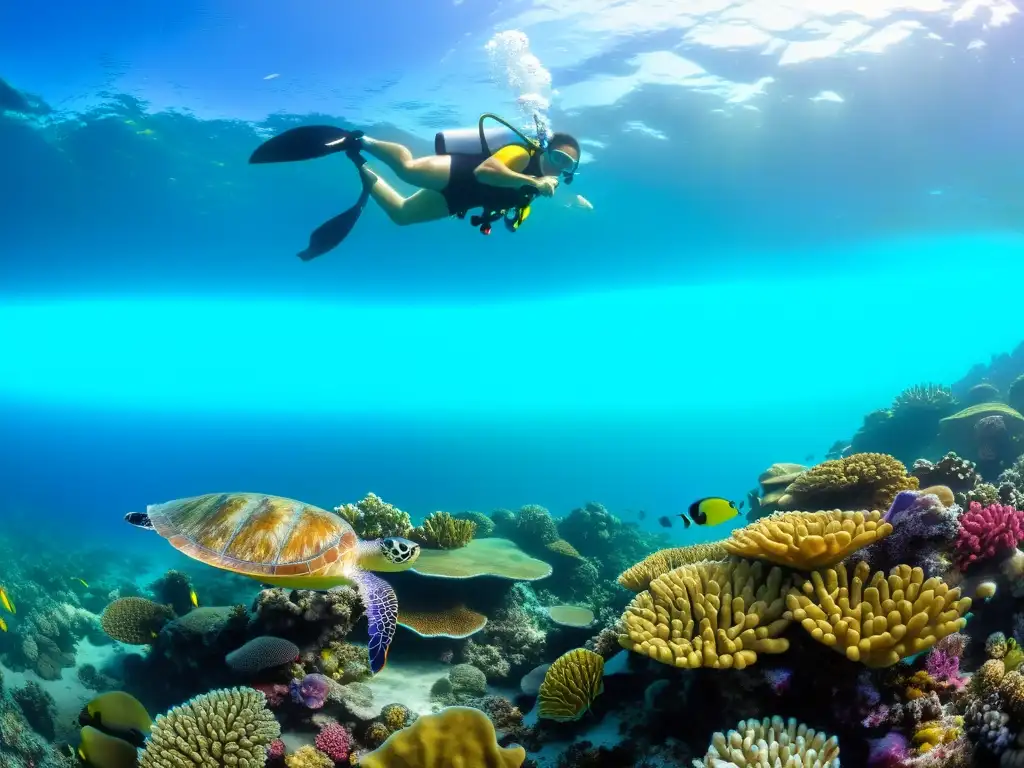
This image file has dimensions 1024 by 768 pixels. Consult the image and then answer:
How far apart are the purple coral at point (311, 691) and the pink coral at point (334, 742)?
0.28 meters

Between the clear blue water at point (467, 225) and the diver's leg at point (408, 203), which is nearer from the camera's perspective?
the diver's leg at point (408, 203)

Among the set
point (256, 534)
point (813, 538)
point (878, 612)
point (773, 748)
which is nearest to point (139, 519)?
point (256, 534)

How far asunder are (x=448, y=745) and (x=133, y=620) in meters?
6.15

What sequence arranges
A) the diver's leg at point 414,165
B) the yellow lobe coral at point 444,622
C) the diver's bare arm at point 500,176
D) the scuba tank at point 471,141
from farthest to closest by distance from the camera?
the diver's leg at point 414,165 < the scuba tank at point 471,141 < the yellow lobe coral at point 444,622 < the diver's bare arm at point 500,176

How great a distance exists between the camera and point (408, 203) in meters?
8.30

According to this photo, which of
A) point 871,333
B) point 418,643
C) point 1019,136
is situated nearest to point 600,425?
point 871,333

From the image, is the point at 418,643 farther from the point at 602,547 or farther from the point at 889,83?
the point at 889,83

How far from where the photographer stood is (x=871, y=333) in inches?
3140

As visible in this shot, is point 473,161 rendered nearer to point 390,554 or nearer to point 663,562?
point 390,554

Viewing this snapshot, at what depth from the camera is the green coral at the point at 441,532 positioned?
26.2 ft

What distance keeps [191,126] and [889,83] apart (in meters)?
22.6

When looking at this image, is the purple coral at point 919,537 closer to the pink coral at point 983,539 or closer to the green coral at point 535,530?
the pink coral at point 983,539

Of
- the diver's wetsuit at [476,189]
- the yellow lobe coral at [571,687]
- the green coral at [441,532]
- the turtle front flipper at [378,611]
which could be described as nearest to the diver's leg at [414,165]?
the diver's wetsuit at [476,189]

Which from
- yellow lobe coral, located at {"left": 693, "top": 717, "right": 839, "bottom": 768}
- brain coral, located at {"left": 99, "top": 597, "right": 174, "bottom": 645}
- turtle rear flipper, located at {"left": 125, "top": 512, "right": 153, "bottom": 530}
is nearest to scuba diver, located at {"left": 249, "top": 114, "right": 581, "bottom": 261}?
turtle rear flipper, located at {"left": 125, "top": 512, "right": 153, "bottom": 530}
